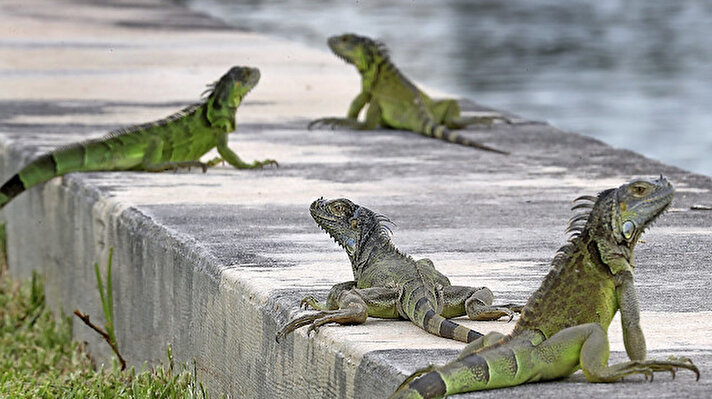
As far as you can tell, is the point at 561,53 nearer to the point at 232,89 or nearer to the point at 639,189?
the point at 232,89

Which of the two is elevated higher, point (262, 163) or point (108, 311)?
point (262, 163)

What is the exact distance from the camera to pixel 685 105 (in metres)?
19.2

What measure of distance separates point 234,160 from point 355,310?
3476mm

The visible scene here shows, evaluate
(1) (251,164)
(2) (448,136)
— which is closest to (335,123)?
(2) (448,136)

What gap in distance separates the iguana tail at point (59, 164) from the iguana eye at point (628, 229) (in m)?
4.15

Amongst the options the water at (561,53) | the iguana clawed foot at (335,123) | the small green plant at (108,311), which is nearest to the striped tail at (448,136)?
the iguana clawed foot at (335,123)

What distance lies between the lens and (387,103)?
32.1 feet

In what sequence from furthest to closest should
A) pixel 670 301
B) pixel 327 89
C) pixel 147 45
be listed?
pixel 147 45 → pixel 327 89 → pixel 670 301

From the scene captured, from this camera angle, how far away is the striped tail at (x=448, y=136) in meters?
8.70

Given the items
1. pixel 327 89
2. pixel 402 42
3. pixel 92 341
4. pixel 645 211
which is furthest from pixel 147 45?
pixel 645 211

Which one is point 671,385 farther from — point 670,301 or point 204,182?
point 204,182

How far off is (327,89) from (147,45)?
3102mm

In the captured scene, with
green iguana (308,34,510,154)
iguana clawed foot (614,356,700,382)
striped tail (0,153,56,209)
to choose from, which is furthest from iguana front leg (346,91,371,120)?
iguana clawed foot (614,356,700,382)

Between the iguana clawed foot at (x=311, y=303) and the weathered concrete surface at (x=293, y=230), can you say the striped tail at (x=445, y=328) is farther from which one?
the iguana clawed foot at (x=311, y=303)
